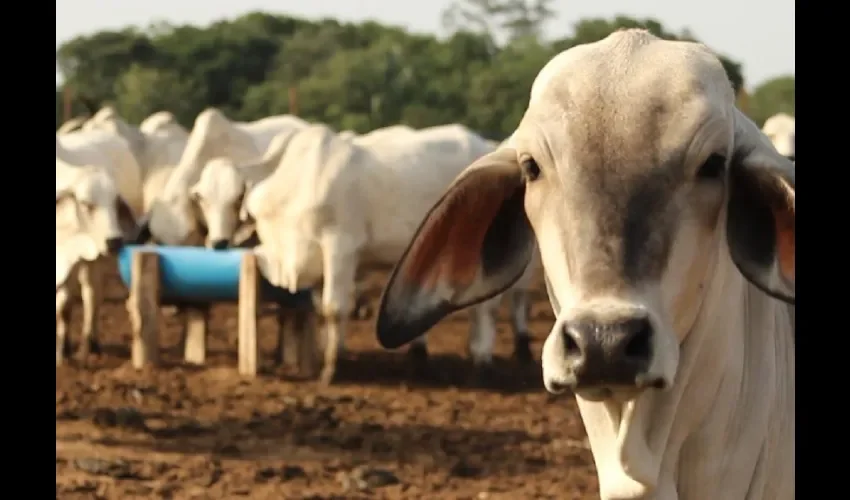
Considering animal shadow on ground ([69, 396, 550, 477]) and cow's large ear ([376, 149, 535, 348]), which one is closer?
cow's large ear ([376, 149, 535, 348])

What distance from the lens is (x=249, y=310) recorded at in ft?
31.1

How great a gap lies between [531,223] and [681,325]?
39 cm

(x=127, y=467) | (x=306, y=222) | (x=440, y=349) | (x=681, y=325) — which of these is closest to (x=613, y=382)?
(x=681, y=325)

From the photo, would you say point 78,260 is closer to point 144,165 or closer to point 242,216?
point 242,216

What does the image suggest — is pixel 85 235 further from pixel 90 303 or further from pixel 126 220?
pixel 126 220

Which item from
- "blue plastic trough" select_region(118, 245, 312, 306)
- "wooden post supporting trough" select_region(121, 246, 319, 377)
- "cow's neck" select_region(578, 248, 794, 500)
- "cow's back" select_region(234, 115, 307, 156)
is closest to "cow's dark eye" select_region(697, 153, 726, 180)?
"cow's neck" select_region(578, 248, 794, 500)

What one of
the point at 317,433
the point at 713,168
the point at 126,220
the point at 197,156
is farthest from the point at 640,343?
the point at 197,156

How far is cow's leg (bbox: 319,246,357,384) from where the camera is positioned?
9391 millimetres

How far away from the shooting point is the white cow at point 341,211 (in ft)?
31.2

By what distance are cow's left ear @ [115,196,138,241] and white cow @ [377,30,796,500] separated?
7856 millimetres

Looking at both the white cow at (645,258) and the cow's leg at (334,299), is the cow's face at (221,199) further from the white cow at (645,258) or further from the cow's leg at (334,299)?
the white cow at (645,258)

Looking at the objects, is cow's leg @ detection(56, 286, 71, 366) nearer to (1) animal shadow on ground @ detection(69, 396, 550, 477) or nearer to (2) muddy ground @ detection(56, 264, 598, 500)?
(2) muddy ground @ detection(56, 264, 598, 500)

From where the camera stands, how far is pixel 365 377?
9648 millimetres

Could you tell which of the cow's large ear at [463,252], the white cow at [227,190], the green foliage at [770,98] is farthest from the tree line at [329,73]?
the cow's large ear at [463,252]
